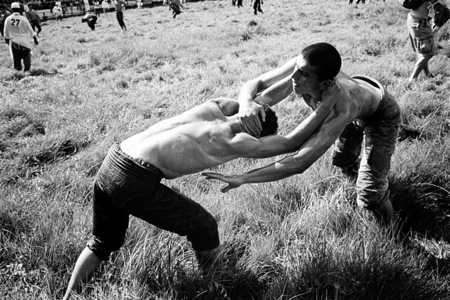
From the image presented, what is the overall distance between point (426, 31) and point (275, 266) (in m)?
4.53

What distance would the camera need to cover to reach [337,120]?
→ 2211mm

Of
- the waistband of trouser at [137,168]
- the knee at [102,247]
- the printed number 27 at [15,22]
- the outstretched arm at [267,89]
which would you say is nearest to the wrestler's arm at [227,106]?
the outstretched arm at [267,89]

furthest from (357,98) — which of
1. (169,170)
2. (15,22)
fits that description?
(15,22)

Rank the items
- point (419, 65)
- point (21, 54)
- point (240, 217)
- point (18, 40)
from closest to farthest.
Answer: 1. point (240, 217)
2. point (419, 65)
3. point (18, 40)
4. point (21, 54)

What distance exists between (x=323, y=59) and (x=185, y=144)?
3.10 feet

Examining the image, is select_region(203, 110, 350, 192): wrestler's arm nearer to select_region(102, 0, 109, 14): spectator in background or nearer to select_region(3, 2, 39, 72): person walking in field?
select_region(3, 2, 39, 72): person walking in field

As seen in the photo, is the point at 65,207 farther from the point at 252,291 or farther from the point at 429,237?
the point at 429,237

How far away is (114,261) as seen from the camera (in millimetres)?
2414

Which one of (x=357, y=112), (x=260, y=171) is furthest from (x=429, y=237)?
(x=260, y=171)

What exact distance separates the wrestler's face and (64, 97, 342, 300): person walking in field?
13 centimetres

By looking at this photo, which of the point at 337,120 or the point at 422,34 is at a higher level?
the point at 422,34

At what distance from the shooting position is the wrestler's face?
86.5 inches

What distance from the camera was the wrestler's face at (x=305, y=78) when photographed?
2.20 metres

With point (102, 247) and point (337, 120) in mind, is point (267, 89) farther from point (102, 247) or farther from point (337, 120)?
point (102, 247)
